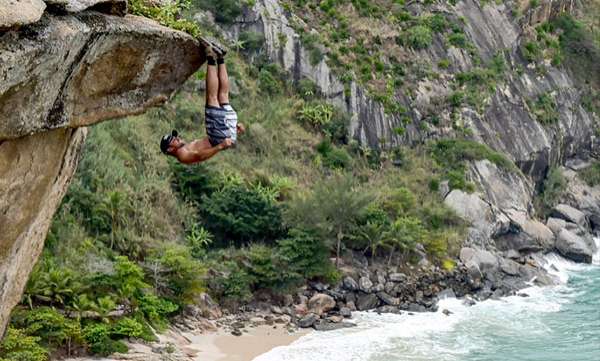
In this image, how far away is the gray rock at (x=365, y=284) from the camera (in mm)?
23844

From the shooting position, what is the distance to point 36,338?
43.4ft

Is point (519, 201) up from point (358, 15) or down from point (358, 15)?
down

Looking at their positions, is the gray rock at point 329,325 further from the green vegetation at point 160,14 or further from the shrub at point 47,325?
the green vegetation at point 160,14

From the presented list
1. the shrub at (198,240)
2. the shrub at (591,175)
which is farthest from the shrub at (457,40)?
the shrub at (198,240)

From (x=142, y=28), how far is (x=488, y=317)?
1907 cm

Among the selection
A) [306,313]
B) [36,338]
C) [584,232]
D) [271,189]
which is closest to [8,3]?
[36,338]

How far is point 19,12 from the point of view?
558 centimetres

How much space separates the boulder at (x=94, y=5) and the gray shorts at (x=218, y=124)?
67.1 inches

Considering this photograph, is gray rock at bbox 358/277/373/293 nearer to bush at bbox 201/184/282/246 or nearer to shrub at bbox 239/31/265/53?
bush at bbox 201/184/282/246

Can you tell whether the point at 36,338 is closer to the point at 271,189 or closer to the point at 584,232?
the point at 271,189

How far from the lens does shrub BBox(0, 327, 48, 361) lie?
12.4 meters

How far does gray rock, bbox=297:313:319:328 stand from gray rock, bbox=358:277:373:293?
3055mm

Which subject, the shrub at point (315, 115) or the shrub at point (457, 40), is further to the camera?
the shrub at point (457, 40)

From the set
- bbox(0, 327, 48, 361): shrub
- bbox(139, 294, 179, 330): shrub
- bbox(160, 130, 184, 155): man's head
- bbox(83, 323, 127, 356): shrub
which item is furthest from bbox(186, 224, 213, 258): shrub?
bbox(160, 130, 184, 155): man's head
